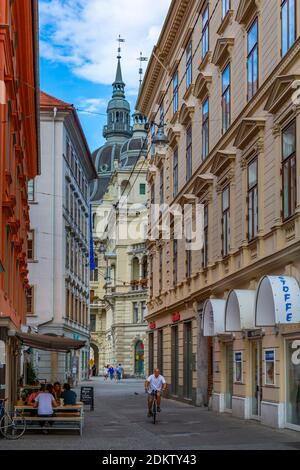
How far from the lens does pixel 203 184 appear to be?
3061 cm

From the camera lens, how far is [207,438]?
1903cm

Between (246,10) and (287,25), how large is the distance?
4086 mm

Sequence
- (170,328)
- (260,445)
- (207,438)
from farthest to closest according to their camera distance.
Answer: (170,328) → (207,438) → (260,445)

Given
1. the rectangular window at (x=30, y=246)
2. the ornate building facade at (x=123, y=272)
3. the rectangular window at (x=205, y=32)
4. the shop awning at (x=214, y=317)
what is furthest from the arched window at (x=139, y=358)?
the shop awning at (x=214, y=317)

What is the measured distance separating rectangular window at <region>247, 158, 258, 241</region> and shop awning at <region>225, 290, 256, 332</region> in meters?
1.63

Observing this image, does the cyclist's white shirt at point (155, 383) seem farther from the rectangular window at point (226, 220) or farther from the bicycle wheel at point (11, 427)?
the bicycle wheel at point (11, 427)

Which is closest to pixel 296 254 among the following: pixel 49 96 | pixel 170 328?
pixel 170 328

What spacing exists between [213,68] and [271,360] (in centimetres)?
1238

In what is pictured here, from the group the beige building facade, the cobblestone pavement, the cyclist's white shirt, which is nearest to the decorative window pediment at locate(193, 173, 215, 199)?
the beige building facade

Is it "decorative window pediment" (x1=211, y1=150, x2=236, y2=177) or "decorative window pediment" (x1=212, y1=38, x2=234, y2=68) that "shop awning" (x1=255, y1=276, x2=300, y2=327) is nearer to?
"decorative window pediment" (x1=211, y1=150, x2=236, y2=177)

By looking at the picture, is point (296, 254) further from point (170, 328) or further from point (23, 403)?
point (170, 328)

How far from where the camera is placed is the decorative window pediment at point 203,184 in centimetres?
2984

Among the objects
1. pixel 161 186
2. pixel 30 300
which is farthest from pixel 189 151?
pixel 30 300

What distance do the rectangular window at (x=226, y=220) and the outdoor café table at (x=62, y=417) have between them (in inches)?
330
